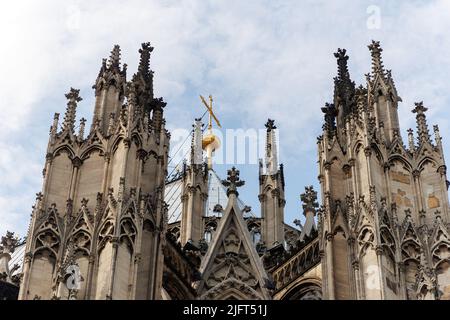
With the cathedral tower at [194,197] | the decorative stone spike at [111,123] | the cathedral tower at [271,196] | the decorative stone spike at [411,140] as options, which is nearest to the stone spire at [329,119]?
the decorative stone spike at [411,140]

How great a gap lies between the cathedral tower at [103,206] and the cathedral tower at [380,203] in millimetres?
4717

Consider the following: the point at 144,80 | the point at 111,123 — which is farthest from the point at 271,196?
the point at 111,123

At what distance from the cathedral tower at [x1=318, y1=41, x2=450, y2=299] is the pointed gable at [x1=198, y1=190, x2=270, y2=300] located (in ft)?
13.1

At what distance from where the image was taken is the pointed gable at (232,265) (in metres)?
39.2

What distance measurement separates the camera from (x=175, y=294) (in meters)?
37.9

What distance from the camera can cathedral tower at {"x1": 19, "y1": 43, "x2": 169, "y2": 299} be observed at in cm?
3284

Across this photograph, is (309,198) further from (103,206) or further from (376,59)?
(103,206)

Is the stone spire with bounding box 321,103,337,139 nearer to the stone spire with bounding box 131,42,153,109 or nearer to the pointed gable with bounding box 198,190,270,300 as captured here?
the pointed gable with bounding box 198,190,270,300

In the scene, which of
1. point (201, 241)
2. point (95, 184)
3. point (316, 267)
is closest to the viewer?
point (95, 184)
